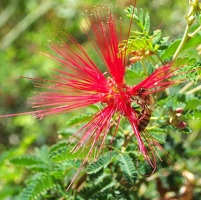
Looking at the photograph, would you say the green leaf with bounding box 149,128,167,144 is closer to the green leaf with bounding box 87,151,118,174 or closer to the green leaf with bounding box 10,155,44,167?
the green leaf with bounding box 87,151,118,174

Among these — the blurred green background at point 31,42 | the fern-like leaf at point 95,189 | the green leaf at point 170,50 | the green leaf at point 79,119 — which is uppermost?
the blurred green background at point 31,42

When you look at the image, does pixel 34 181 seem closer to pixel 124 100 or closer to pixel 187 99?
pixel 124 100

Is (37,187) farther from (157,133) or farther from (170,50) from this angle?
(170,50)

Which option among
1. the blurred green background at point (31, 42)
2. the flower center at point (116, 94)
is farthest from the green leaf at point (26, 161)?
the blurred green background at point (31, 42)

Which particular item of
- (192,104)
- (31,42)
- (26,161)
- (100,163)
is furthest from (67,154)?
(31,42)

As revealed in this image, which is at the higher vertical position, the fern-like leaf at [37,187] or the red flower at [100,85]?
the red flower at [100,85]

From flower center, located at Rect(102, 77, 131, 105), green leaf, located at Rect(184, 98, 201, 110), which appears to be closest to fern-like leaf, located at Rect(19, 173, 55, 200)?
flower center, located at Rect(102, 77, 131, 105)

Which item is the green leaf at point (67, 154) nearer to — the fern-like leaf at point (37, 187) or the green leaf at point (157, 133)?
the fern-like leaf at point (37, 187)
